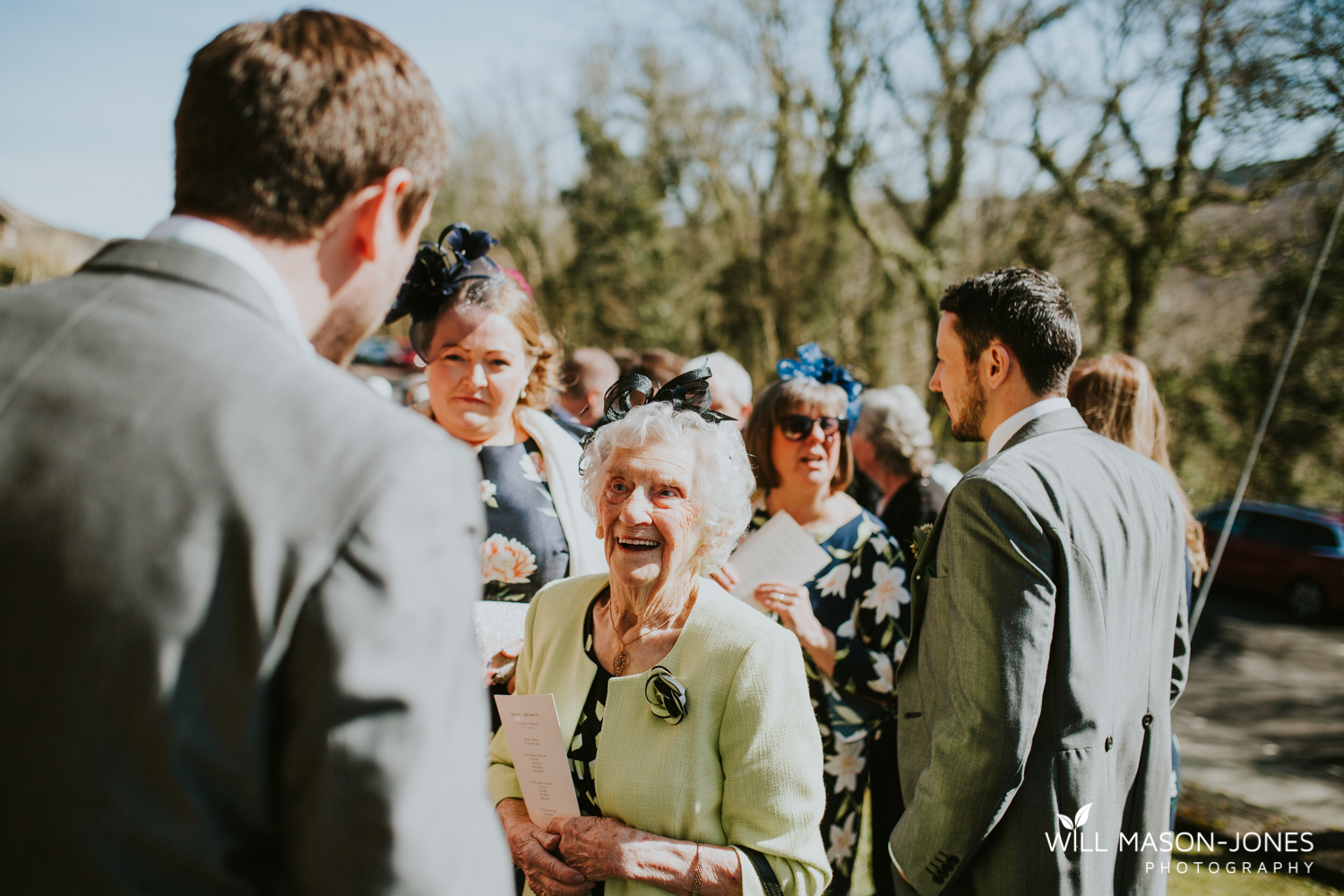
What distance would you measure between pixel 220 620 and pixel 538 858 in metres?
1.36

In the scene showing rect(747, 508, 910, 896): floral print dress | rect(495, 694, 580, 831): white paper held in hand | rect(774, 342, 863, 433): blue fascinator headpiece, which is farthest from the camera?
rect(774, 342, 863, 433): blue fascinator headpiece

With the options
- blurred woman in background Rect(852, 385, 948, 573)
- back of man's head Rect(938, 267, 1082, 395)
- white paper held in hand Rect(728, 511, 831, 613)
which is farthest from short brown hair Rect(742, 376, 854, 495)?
back of man's head Rect(938, 267, 1082, 395)

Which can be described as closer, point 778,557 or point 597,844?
point 597,844

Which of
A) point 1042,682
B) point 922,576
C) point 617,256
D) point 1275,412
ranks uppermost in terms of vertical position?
point 617,256

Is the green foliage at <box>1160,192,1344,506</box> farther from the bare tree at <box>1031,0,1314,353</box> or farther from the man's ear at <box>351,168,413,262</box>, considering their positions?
the man's ear at <box>351,168,413,262</box>

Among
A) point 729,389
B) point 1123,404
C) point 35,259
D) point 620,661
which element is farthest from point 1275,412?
point 35,259

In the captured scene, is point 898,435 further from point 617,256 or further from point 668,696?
point 617,256

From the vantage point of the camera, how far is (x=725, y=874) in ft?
5.52

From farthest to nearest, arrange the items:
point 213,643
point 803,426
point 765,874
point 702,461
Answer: point 803,426 < point 702,461 < point 765,874 < point 213,643

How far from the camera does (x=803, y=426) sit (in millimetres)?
3182

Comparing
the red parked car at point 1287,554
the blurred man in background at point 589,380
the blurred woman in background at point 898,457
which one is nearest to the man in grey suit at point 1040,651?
the blurred woman in background at point 898,457

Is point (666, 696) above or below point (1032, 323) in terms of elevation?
below

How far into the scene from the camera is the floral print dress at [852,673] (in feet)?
9.04

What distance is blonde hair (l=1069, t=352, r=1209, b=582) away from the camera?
2945 mm
